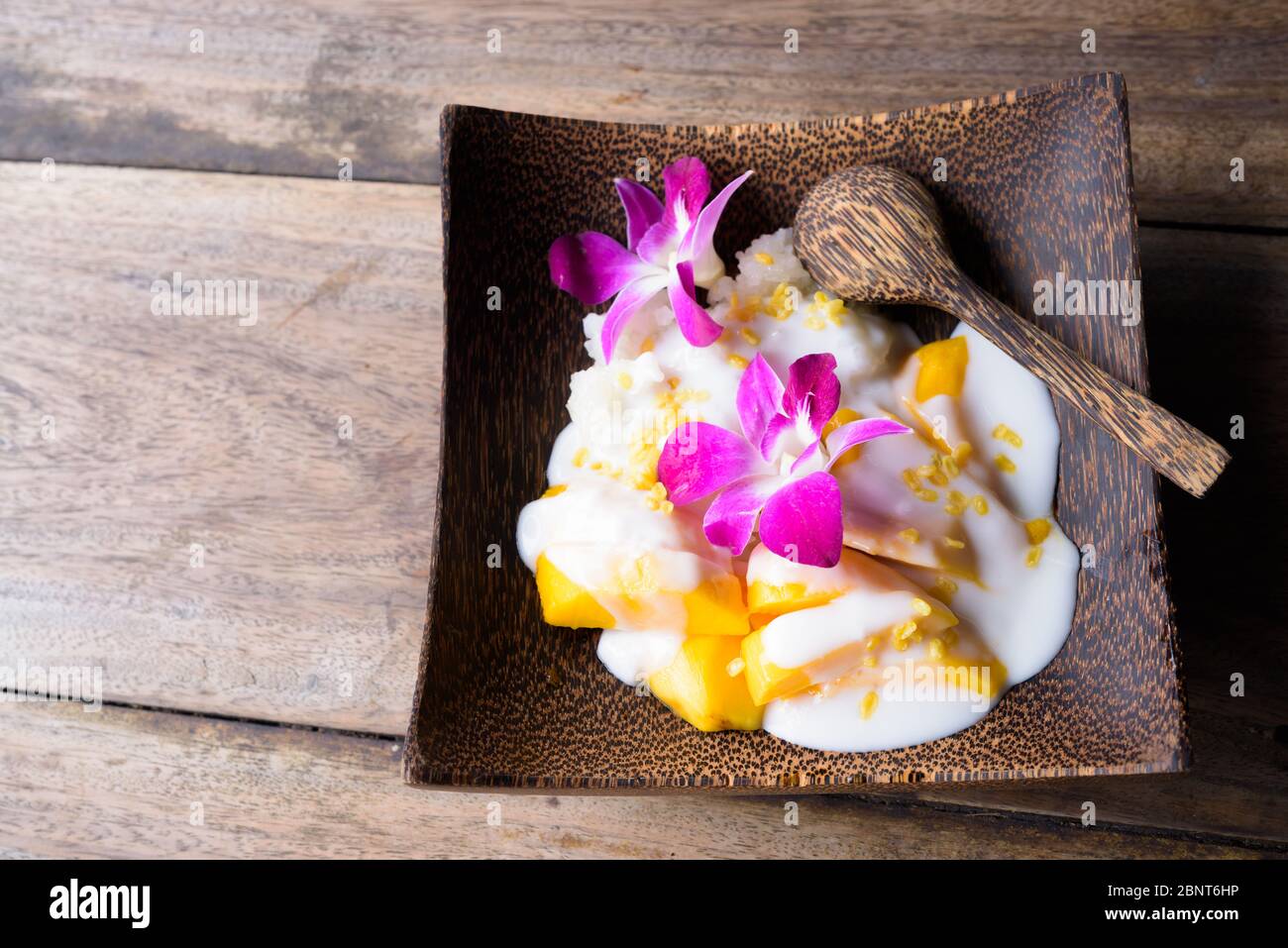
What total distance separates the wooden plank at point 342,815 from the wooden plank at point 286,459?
0.03 metres

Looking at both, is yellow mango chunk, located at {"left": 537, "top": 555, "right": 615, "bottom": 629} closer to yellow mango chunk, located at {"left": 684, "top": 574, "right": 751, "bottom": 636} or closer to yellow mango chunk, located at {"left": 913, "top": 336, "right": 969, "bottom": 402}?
yellow mango chunk, located at {"left": 684, "top": 574, "right": 751, "bottom": 636}

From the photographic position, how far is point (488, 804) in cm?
136

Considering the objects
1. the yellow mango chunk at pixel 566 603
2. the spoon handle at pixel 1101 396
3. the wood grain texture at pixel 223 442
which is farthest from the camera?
the wood grain texture at pixel 223 442

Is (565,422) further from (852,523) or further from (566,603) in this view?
(852,523)

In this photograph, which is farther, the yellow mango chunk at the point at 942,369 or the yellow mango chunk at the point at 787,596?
the yellow mango chunk at the point at 942,369

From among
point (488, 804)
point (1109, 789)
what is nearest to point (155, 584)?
point (488, 804)

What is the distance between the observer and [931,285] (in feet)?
3.89

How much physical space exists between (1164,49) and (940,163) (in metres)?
0.45

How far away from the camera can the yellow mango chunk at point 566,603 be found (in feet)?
3.79

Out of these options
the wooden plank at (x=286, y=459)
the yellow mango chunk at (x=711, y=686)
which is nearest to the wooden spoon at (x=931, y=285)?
the wooden plank at (x=286, y=459)

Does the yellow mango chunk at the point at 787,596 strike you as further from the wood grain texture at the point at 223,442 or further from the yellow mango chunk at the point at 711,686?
the wood grain texture at the point at 223,442

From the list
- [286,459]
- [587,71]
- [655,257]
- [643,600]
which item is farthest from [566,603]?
[587,71]

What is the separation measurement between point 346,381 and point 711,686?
2.23 feet

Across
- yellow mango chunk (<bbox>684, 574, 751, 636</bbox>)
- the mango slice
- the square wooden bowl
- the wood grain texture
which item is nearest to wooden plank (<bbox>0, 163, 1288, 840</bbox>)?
the wood grain texture
